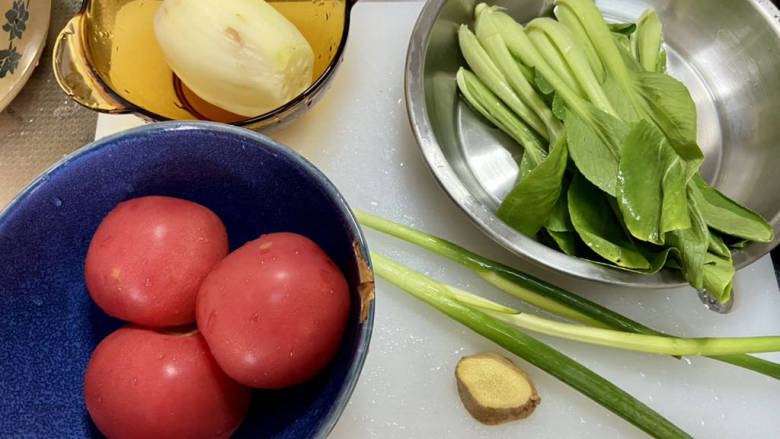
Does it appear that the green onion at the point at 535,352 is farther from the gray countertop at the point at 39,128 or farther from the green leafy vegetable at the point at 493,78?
the gray countertop at the point at 39,128

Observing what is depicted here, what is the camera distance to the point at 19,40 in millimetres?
863

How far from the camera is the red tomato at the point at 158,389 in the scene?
488 mm

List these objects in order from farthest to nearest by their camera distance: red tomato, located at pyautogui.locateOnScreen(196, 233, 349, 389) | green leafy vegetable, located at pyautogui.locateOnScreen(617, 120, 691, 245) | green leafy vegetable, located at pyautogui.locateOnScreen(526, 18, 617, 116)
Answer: green leafy vegetable, located at pyautogui.locateOnScreen(526, 18, 617, 116) → green leafy vegetable, located at pyautogui.locateOnScreen(617, 120, 691, 245) → red tomato, located at pyautogui.locateOnScreen(196, 233, 349, 389)

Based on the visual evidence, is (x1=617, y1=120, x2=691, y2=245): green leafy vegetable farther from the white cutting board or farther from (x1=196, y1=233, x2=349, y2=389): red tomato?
(x1=196, y1=233, x2=349, y2=389): red tomato

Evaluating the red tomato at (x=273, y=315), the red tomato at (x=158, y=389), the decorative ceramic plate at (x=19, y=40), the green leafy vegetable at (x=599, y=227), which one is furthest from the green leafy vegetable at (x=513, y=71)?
the decorative ceramic plate at (x=19, y=40)

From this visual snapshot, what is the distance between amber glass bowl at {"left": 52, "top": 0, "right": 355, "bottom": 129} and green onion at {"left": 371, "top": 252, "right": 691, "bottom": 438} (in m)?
0.28

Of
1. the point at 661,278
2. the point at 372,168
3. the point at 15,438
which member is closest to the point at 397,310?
the point at 372,168

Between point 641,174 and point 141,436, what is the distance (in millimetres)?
626

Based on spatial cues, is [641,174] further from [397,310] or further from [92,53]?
[92,53]

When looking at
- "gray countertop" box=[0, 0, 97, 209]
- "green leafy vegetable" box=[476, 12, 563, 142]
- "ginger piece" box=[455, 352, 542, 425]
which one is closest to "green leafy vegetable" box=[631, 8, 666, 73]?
"green leafy vegetable" box=[476, 12, 563, 142]

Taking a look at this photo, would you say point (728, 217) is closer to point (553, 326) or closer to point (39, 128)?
point (553, 326)

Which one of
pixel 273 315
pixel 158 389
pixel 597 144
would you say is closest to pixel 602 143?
pixel 597 144

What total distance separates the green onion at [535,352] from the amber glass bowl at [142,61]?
0.28 meters

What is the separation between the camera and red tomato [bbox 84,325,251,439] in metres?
0.49
